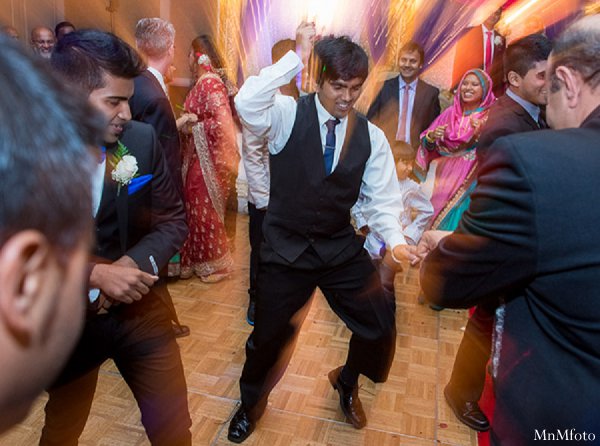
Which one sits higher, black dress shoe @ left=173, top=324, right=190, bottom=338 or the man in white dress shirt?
the man in white dress shirt

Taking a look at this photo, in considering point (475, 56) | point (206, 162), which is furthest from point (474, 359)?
point (475, 56)

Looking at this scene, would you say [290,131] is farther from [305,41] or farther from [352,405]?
[352,405]

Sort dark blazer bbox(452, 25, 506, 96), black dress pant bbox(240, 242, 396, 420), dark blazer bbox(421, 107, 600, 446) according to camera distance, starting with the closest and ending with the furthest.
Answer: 1. dark blazer bbox(421, 107, 600, 446)
2. black dress pant bbox(240, 242, 396, 420)
3. dark blazer bbox(452, 25, 506, 96)

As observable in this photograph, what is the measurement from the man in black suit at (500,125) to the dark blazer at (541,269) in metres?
1.35

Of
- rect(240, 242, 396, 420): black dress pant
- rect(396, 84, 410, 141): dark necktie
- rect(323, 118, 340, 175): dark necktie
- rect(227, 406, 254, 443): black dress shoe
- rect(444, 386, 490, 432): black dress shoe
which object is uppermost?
rect(323, 118, 340, 175): dark necktie

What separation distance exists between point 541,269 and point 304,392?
2.02 m

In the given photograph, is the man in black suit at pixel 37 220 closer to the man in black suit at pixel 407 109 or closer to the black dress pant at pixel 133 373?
the black dress pant at pixel 133 373

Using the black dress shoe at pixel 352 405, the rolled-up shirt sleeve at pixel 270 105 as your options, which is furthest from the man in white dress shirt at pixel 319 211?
the black dress shoe at pixel 352 405

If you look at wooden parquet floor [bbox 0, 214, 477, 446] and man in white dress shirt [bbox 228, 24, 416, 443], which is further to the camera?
wooden parquet floor [bbox 0, 214, 477, 446]

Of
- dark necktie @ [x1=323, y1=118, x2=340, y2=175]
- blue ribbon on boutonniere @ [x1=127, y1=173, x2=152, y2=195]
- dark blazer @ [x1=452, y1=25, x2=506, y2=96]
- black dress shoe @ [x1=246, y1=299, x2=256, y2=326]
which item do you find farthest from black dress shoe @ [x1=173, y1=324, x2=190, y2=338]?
dark blazer @ [x1=452, y1=25, x2=506, y2=96]

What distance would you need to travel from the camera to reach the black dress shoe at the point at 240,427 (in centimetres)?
253

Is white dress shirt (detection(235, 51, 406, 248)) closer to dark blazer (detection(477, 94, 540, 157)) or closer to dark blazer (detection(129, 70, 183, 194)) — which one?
dark blazer (detection(477, 94, 540, 157))

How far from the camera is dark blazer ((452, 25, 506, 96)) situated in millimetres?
5367

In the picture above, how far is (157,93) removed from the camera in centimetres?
329
